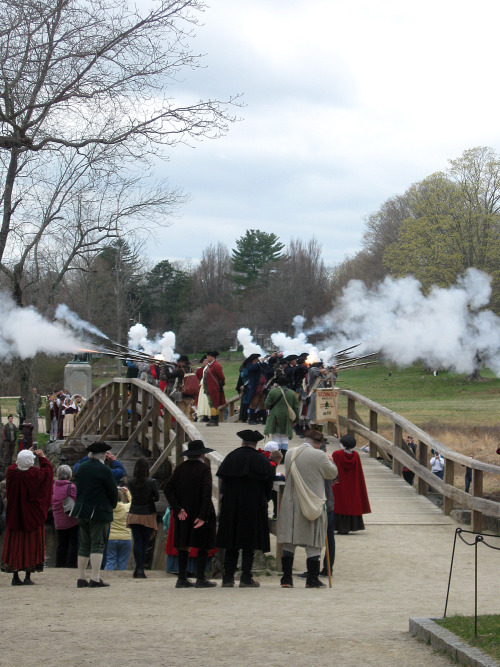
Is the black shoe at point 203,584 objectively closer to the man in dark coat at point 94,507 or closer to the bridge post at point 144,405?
the man in dark coat at point 94,507

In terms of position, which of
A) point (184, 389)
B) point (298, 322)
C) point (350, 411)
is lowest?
point (350, 411)

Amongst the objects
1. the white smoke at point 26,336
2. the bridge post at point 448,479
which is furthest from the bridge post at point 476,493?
the white smoke at point 26,336

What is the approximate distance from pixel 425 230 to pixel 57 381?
20.4 meters

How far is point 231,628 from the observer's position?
6.77 meters

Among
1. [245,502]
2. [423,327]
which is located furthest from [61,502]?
[423,327]

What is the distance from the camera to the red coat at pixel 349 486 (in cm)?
1139

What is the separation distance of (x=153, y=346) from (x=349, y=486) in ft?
56.9

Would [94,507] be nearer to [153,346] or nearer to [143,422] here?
[143,422]

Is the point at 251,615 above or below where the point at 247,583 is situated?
above

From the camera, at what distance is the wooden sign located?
17.2 metres

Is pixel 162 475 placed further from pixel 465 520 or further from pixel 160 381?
pixel 465 520

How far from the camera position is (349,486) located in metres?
11.4

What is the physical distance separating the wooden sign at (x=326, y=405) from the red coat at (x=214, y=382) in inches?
83.6

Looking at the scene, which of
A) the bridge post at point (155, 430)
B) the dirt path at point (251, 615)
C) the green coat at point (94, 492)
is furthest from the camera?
the bridge post at point (155, 430)
